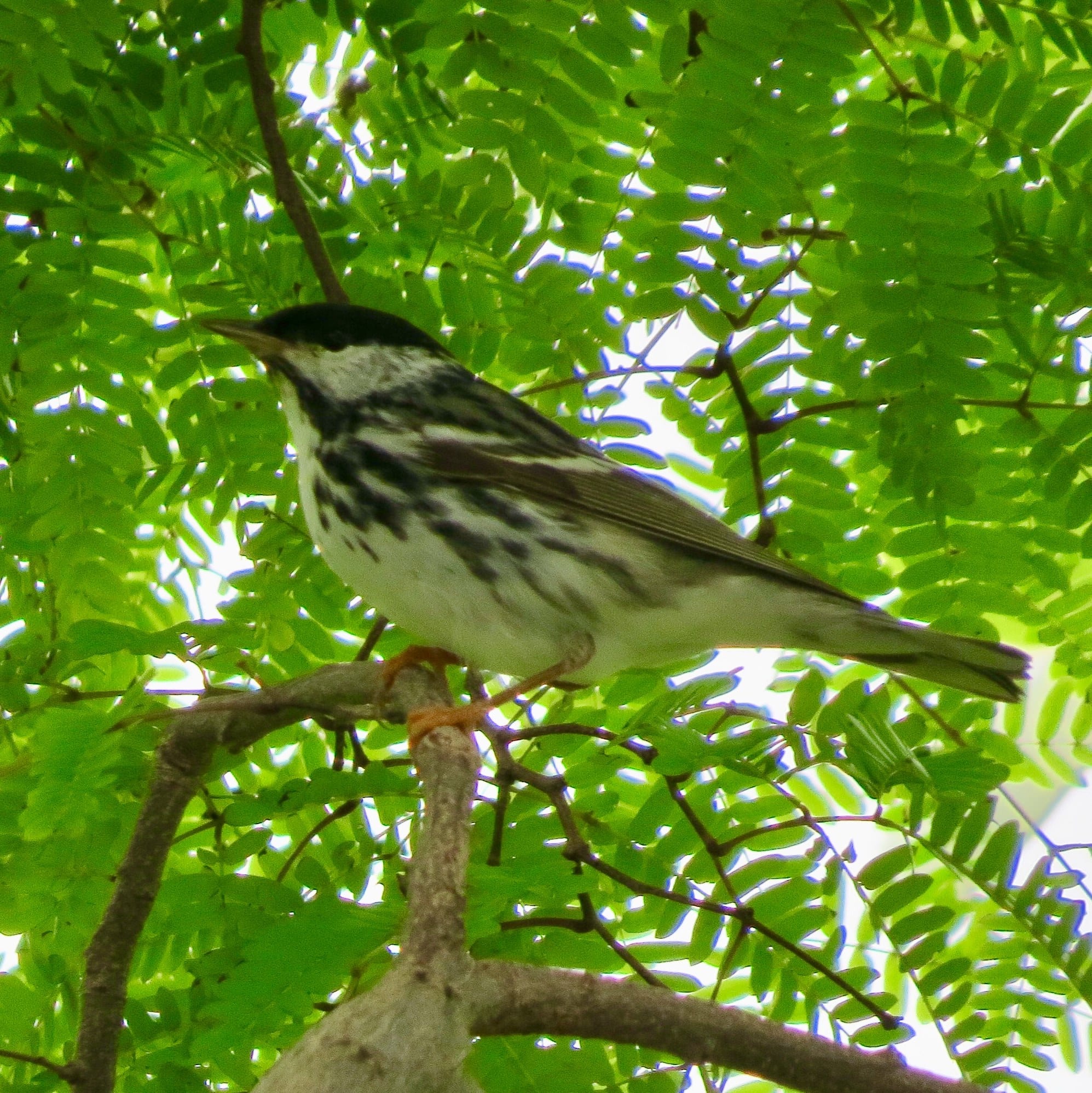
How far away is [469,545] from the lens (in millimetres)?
2539

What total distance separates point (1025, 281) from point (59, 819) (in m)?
1.58

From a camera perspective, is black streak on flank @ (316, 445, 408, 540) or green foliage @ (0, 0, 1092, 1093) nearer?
green foliage @ (0, 0, 1092, 1093)

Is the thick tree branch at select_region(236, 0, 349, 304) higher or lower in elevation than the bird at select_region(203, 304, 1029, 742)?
higher

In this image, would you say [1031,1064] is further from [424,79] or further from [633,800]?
[424,79]

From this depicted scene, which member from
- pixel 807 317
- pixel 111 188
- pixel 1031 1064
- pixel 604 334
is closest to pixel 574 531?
pixel 604 334

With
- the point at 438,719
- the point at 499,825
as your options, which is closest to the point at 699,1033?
the point at 499,825

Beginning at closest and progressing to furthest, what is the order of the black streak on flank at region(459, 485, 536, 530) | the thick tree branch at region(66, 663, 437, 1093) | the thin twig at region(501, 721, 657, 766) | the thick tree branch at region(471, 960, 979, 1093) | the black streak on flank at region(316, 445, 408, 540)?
the thick tree branch at region(471, 960, 979, 1093) → the thick tree branch at region(66, 663, 437, 1093) → the thin twig at region(501, 721, 657, 766) → the black streak on flank at region(316, 445, 408, 540) → the black streak on flank at region(459, 485, 536, 530)

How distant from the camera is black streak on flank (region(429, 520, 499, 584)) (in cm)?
252

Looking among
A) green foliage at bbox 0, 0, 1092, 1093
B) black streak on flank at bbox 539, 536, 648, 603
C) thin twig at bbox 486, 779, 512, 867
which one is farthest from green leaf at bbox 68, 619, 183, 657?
black streak on flank at bbox 539, 536, 648, 603

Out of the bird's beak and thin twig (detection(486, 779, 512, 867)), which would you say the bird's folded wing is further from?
thin twig (detection(486, 779, 512, 867))

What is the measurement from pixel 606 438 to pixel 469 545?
319 mm

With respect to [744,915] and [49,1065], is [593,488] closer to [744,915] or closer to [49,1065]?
[744,915]

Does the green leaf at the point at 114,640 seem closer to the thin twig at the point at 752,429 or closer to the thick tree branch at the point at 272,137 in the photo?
the thick tree branch at the point at 272,137

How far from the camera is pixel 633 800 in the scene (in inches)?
89.6
